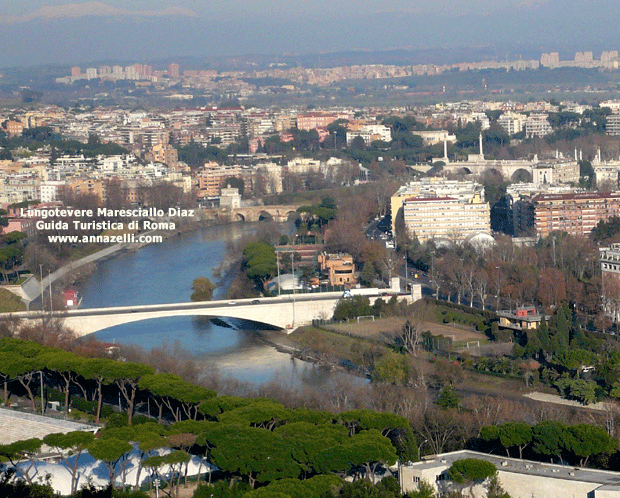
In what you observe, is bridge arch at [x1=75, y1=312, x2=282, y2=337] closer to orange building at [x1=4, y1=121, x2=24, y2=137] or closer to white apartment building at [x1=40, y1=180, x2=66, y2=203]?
white apartment building at [x1=40, y1=180, x2=66, y2=203]

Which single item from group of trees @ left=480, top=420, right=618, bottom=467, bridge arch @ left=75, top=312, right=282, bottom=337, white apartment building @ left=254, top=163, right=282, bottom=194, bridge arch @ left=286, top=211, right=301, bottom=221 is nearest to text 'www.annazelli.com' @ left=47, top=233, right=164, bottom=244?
bridge arch @ left=286, top=211, right=301, bottom=221

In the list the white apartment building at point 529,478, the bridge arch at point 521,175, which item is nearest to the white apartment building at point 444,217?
the bridge arch at point 521,175

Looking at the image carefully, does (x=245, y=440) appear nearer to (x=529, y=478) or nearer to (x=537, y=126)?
(x=529, y=478)

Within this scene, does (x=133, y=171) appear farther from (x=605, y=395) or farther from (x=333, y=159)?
(x=605, y=395)

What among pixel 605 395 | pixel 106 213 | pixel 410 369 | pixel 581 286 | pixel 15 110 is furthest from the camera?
pixel 15 110

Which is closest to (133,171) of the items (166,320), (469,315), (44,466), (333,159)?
(333,159)

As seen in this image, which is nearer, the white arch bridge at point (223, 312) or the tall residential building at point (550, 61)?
the white arch bridge at point (223, 312)

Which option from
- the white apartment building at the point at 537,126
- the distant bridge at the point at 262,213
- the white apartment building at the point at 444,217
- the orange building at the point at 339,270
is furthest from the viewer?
the white apartment building at the point at 537,126

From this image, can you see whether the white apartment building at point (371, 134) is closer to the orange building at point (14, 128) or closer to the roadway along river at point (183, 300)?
the orange building at point (14, 128)
